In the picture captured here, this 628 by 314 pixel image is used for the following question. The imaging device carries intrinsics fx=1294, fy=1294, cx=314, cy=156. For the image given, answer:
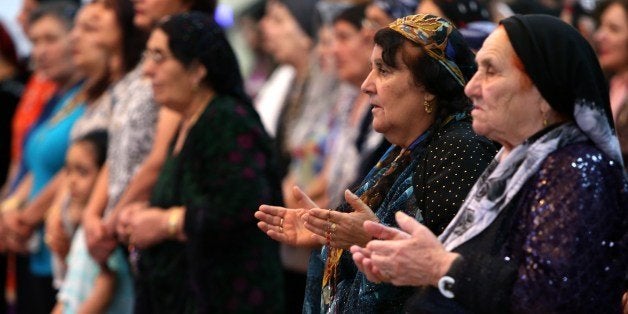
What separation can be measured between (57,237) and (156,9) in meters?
1.17

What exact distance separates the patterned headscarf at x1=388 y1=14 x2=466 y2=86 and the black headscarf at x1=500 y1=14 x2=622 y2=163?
48 centimetres

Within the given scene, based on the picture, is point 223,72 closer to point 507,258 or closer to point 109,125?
point 109,125

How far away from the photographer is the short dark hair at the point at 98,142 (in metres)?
5.81

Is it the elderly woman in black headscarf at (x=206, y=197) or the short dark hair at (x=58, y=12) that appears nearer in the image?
the elderly woman in black headscarf at (x=206, y=197)

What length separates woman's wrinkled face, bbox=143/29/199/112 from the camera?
486 cm

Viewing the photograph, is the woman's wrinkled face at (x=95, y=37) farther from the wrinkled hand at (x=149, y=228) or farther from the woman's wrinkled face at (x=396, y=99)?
the woman's wrinkled face at (x=396, y=99)

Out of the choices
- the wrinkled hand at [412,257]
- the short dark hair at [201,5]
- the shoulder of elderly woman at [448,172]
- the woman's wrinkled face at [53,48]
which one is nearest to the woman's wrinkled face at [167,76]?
the short dark hair at [201,5]

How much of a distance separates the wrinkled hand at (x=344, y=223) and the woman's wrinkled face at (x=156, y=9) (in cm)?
262

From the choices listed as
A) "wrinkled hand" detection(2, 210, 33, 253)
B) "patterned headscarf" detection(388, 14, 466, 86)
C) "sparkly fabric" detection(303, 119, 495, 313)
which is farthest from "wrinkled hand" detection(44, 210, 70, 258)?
"patterned headscarf" detection(388, 14, 466, 86)

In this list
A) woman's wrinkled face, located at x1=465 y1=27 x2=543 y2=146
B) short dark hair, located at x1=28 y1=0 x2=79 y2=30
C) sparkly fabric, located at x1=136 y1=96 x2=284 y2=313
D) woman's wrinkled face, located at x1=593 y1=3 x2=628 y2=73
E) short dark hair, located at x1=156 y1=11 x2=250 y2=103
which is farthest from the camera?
short dark hair, located at x1=28 y1=0 x2=79 y2=30

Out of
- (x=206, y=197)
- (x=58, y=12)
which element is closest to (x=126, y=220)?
(x=206, y=197)

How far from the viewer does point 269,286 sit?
478 centimetres

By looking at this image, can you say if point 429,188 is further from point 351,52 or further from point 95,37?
point 95,37

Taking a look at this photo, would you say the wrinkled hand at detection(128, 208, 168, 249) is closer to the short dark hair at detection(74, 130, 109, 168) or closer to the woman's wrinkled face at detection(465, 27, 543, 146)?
the short dark hair at detection(74, 130, 109, 168)
